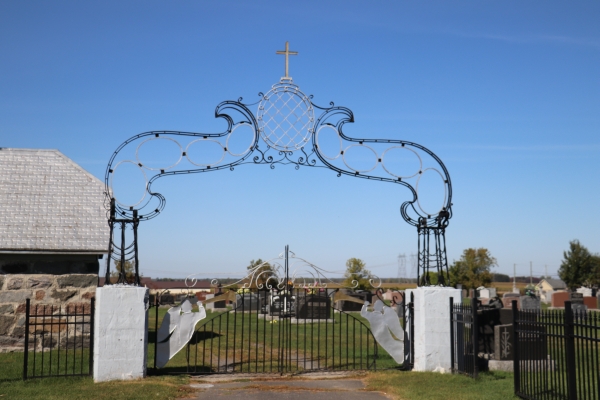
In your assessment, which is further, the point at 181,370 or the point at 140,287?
the point at 181,370

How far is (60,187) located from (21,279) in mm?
2391

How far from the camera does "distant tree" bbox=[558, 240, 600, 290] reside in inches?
2088

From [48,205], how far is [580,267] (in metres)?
49.0

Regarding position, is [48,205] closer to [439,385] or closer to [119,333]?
[119,333]

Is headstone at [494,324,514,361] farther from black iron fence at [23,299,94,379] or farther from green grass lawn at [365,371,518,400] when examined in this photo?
black iron fence at [23,299,94,379]

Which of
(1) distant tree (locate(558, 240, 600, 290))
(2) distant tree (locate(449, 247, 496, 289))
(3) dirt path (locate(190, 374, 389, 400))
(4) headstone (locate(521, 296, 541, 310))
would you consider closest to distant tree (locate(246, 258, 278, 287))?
(3) dirt path (locate(190, 374, 389, 400))

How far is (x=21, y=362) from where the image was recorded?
38.6 feet

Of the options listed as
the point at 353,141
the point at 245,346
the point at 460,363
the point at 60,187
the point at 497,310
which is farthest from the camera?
the point at 245,346

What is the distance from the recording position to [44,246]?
1304 cm

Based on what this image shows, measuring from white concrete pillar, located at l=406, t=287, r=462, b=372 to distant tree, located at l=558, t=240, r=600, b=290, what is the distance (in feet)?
155

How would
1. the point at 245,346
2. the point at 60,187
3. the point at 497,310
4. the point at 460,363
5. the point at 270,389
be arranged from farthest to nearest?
the point at 245,346, the point at 60,187, the point at 497,310, the point at 460,363, the point at 270,389

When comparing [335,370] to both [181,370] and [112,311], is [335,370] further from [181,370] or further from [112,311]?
[112,311]

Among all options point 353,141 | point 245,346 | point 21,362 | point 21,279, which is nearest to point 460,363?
point 353,141

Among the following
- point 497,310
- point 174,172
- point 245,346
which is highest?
point 174,172
